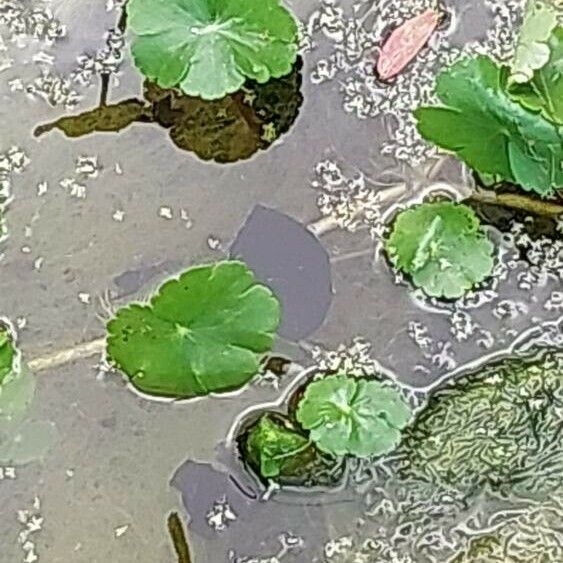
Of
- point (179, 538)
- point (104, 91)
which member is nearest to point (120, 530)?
point (179, 538)

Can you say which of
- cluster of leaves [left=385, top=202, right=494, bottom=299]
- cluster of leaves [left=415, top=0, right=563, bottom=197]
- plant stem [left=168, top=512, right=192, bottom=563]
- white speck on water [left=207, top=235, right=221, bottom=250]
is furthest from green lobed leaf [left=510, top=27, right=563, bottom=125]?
plant stem [left=168, top=512, right=192, bottom=563]

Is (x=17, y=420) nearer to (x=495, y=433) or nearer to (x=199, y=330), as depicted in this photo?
(x=199, y=330)

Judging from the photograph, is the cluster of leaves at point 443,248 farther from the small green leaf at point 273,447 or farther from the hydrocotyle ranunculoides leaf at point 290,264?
the small green leaf at point 273,447

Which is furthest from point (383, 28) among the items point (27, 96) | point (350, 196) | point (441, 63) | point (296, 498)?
point (296, 498)

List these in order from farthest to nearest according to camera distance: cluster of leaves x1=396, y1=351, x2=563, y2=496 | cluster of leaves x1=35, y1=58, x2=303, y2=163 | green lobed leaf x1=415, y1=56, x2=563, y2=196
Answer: cluster of leaves x1=35, y1=58, x2=303, y2=163, cluster of leaves x1=396, y1=351, x2=563, y2=496, green lobed leaf x1=415, y1=56, x2=563, y2=196

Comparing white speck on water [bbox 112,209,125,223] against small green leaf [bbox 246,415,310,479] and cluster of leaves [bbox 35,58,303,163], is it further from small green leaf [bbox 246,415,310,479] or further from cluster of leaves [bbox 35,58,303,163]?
small green leaf [bbox 246,415,310,479]

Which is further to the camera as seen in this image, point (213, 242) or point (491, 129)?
point (213, 242)

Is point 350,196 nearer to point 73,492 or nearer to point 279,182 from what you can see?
point 279,182

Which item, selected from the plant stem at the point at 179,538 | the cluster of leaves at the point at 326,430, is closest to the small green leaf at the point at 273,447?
the cluster of leaves at the point at 326,430
